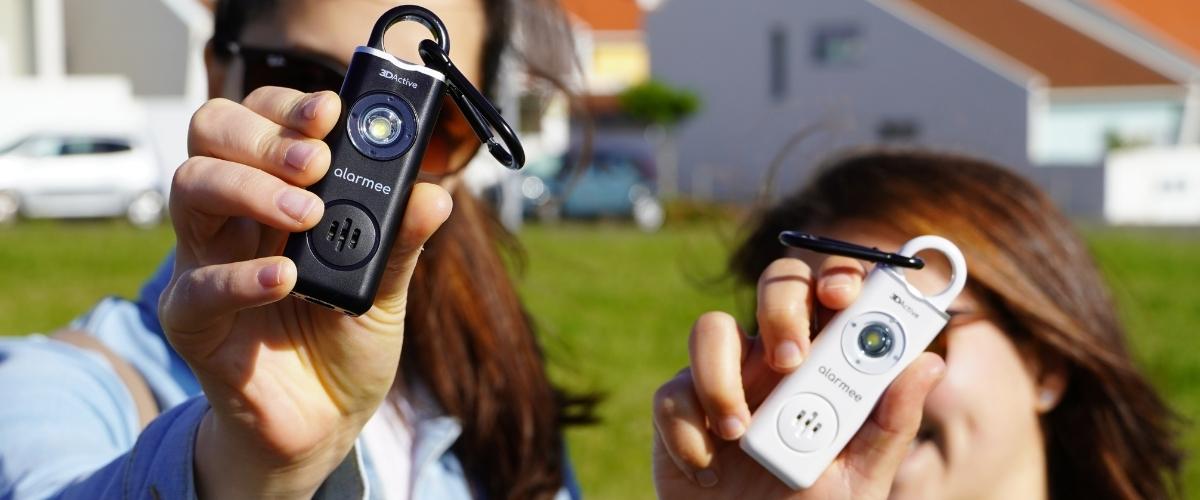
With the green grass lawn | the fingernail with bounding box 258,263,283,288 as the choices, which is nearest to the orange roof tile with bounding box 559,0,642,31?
the green grass lawn

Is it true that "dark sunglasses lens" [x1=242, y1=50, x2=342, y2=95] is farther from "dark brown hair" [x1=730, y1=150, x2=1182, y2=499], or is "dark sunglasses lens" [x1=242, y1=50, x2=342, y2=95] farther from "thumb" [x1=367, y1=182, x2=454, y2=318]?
"dark brown hair" [x1=730, y1=150, x2=1182, y2=499]

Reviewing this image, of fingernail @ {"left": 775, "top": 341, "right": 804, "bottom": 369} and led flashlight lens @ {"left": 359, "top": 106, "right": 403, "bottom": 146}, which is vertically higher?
led flashlight lens @ {"left": 359, "top": 106, "right": 403, "bottom": 146}

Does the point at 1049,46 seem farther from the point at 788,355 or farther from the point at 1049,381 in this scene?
the point at 788,355

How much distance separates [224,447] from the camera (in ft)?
3.62

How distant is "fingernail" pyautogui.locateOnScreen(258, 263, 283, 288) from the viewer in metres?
0.97

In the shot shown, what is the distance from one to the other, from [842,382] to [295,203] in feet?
1.83

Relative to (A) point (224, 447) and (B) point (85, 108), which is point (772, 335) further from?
(B) point (85, 108)

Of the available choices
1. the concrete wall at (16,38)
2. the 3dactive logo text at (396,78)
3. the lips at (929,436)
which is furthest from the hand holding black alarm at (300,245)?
the concrete wall at (16,38)

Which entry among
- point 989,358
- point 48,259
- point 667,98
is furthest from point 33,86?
point 989,358

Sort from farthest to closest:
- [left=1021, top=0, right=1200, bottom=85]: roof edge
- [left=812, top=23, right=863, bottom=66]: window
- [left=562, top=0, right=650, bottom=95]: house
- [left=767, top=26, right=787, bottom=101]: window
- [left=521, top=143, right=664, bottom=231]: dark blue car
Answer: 1. [left=562, top=0, right=650, bottom=95]: house
2. [left=767, top=26, right=787, bottom=101]: window
3. [left=812, top=23, right=863, bottom=66]: window
4. [left=1021, top=0, right=1200, bottom=85]: roof edge
5. [left=521, top=143, right=664, bottom=231]: dark blue car

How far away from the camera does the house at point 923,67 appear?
2592 centimetres

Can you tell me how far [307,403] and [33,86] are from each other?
53.5 feet

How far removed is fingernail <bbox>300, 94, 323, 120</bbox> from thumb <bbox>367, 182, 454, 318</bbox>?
97 mm

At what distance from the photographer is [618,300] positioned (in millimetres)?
8656
